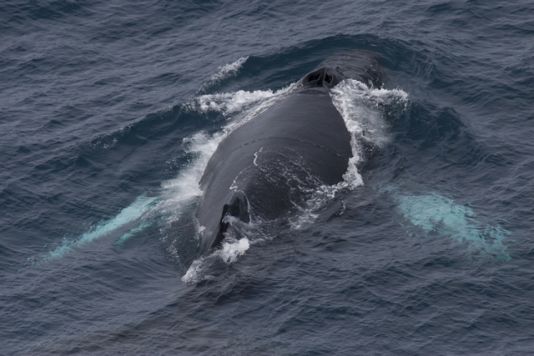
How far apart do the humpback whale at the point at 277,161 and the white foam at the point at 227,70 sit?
35.8ft

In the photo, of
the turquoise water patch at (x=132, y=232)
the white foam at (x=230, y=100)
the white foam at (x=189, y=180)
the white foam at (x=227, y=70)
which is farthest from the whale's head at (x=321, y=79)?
the turquoise water patch at (x=132, y=232)

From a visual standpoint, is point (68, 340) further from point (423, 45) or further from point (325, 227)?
point (423, 45)

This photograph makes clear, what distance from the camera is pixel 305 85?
198 feet

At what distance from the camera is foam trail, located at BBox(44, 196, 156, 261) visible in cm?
5097

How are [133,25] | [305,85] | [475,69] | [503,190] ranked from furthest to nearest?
[133,25] < [475,69] < [305,85] < [503,190]

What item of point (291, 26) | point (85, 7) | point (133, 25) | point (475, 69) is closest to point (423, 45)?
point (475, 69)

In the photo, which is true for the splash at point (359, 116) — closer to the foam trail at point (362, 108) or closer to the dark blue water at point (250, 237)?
the foam trail at point (362, 108)

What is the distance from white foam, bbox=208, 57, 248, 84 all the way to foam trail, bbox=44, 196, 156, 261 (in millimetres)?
16520

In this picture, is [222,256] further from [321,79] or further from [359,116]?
[321,79]

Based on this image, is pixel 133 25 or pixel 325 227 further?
pixel 133 25

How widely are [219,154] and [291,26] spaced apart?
23175 millimetres

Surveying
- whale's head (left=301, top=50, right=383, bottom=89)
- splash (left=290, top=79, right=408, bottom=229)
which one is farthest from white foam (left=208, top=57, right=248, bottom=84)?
splash (left=290, top=79, right=408, bottom=229)

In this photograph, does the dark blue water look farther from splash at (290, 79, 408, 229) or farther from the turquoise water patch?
splash at (290, 79, 408, 229)

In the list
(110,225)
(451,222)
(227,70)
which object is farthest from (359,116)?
(110,225)
